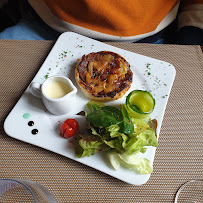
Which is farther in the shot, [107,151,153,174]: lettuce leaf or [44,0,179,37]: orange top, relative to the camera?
[44,0,179,37]: orange top

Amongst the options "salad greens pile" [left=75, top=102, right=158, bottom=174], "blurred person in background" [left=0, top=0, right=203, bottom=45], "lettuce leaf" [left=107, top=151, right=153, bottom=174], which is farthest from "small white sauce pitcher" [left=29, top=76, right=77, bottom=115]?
"blurred person in background" [left=0, top=0, right=203, bottom=45]

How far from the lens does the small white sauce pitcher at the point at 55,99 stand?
4.05ft

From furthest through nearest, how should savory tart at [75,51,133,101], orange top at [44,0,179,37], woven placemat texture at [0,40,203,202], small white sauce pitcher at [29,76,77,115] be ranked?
1. orange top at [44,0,179,37]
2. savory tart at [75,51,133,101]
3. small white sauce pitcher at [29,76,77,115]
4. woven placemat texture at [0,40,203,202]

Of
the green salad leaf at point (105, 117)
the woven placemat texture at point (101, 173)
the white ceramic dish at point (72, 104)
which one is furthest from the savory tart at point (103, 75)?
the woven placemat texture at point (101, 173)

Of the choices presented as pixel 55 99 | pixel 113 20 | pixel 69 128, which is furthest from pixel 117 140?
pixel 113 20

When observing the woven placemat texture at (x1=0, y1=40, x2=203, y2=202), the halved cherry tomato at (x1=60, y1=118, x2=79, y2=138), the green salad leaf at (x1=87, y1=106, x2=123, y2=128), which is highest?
the green salad leaf at (x1=87, y1=106, x2=123, y2=128)

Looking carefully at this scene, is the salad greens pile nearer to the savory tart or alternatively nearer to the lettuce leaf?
the lettuce leaf

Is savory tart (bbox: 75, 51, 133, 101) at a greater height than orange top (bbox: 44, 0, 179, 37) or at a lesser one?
lesser

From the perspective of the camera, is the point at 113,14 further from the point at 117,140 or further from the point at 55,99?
the point at 117,140

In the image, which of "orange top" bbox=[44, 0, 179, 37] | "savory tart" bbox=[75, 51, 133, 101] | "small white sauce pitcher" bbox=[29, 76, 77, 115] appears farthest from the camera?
"orange top" bbox=[44, 0, 179, 37]

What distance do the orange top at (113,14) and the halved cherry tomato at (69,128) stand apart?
79 cm

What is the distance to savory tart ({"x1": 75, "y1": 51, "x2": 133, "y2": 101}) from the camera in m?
1.39

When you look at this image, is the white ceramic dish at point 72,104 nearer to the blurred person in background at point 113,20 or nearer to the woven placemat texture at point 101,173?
the woven placemat texture at point 101,173

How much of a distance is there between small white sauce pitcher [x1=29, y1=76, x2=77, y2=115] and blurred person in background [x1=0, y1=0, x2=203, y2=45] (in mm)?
597
